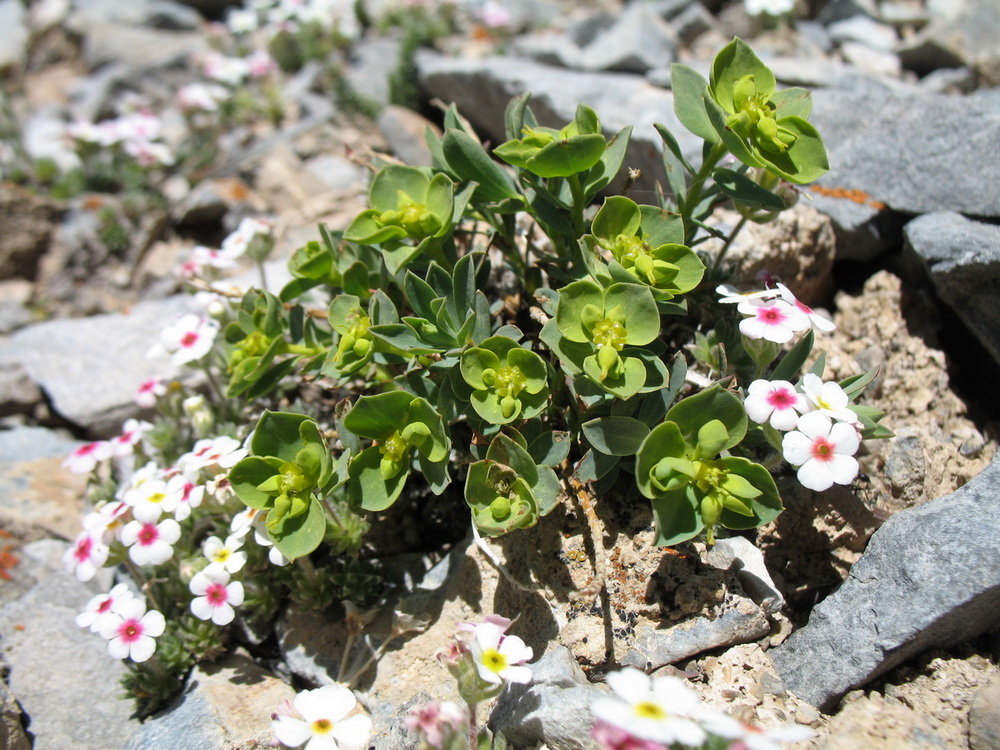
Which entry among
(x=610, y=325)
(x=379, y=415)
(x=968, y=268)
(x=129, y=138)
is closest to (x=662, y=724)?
(x=610, y=325)

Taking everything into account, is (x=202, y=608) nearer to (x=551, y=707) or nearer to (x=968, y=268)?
(x=551, y=707)

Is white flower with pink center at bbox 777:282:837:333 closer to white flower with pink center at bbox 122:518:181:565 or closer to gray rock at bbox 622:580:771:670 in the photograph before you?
gray rock at bbox 622:580:771:670

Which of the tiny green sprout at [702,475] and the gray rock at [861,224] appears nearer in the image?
the tiny green sprout at [702,475]

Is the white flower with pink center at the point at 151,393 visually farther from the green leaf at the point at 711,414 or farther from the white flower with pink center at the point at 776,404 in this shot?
the white flower with pink center at the point at 776,404

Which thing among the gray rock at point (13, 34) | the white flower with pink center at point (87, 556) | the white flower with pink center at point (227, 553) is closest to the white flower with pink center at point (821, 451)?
the white flower with pink center at point (227, 553)

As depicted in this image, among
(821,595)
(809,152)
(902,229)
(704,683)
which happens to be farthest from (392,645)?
(902,229)

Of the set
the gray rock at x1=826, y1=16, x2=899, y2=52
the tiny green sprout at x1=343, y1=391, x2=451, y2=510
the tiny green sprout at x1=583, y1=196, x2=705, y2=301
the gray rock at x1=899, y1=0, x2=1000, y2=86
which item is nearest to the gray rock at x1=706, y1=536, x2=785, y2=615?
the tiny green sprout at x1=583, y1=196, x2=705, y2=301
